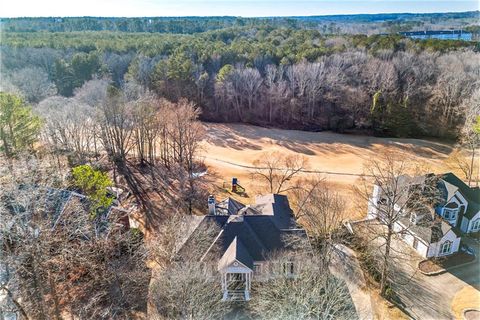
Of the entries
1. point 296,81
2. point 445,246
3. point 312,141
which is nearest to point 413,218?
point 445,246

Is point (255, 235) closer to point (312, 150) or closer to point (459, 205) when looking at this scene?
point (459, 205)

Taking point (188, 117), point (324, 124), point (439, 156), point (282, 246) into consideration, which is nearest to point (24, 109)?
point (188, 117)

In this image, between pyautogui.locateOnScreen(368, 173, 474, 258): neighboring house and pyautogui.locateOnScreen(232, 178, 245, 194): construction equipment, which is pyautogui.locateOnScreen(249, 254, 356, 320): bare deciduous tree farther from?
pyautogui.locateOnScreen(232, 178, 245, 194): construction equipment

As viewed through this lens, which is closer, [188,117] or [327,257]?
[327,257]

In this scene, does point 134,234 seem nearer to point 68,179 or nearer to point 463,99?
point 68,179

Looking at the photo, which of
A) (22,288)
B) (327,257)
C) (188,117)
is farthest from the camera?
(188,117)

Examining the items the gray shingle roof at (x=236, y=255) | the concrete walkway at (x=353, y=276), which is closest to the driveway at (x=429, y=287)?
the concrete walkway at (x=353, y=276)

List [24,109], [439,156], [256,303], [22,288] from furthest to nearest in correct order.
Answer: [439,156] → [24,109] → [256,303] → [22,288]
